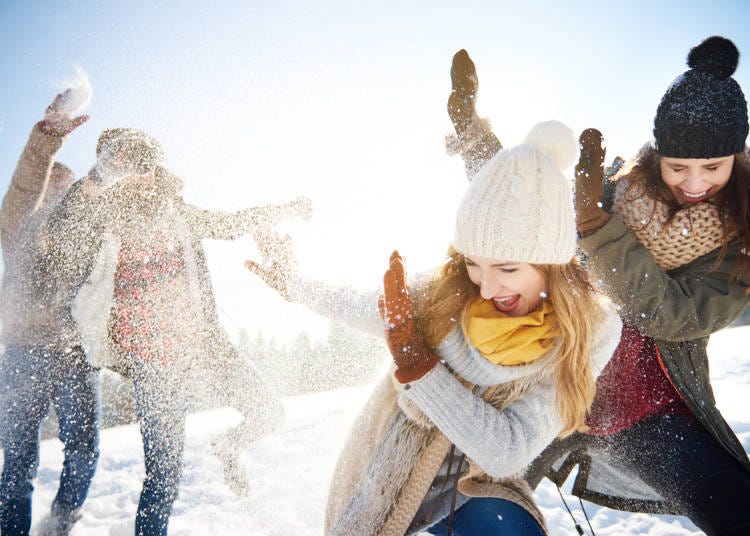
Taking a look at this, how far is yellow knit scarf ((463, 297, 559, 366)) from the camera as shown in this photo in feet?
4.52

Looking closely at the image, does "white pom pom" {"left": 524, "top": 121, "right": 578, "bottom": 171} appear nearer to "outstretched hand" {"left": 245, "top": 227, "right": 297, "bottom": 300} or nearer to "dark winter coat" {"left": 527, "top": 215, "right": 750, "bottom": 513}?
"dark winter coat" {"left": 527, "top": 215, "right": 750, "bottom": 513}

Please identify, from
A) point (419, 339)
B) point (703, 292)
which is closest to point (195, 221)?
point (419, 339)

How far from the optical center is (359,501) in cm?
142

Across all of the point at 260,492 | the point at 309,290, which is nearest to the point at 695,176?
the point at 309,290

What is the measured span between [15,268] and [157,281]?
0.67 m

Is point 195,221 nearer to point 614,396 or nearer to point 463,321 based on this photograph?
point 463,321

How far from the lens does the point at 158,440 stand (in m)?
1.96

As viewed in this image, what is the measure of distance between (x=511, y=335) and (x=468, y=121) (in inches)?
42.2

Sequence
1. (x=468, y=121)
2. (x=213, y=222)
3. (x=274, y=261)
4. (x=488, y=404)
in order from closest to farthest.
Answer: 1. (x=488, y=404)
2. (x=274, y=261)
3. (x=468, y=121)
4. (x=213, y=222)

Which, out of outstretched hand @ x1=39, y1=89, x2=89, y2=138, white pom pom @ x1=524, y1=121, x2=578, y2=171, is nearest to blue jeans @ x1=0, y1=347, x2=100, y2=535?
outstretched hand @ x1=39, y1=89, x2=89, y2=138

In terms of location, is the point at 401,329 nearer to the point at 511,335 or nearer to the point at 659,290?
the point at 511,335

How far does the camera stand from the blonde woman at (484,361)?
127 cm

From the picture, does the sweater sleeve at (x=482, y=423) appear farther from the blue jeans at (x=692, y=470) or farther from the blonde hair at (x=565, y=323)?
the blue jeans at (x=692, y=470)

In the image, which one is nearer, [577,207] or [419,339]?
[419,339]
